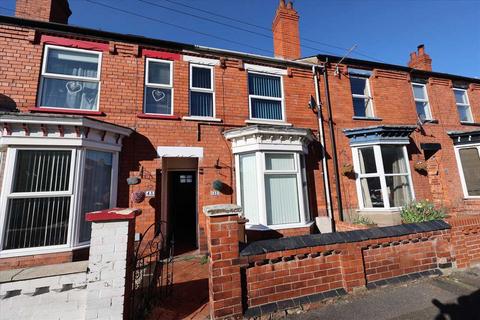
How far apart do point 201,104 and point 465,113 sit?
41.9ft

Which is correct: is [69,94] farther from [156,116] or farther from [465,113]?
[465,113]

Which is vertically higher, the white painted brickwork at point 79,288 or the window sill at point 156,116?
the window sill at point 156,116

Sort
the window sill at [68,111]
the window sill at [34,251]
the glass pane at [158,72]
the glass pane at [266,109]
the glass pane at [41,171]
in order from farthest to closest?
the glass pane at [266,109]
the glass pane at [158,72]
the window sill at [68,111]
the glass pane at [41,171]
the window sill at [34,251]

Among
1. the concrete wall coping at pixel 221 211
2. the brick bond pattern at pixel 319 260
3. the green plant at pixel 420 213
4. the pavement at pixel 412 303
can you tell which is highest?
the concrete wall coping at pixel 221 211

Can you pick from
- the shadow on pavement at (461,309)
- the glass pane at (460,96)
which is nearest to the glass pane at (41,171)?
the shadow on pavement at (461,309)

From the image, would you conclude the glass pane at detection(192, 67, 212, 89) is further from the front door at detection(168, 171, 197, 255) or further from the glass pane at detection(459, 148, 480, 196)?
the glass pane at detection(459, 148, 480, 196)

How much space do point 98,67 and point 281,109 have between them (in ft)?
19.0

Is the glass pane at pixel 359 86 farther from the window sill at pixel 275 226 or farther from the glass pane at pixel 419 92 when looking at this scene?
the window sill at pixel 275 226

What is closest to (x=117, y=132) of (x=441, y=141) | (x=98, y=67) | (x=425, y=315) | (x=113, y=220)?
(x=98, y=67)

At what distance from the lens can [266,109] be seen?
25.1ft

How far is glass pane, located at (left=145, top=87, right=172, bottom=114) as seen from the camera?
6.57m

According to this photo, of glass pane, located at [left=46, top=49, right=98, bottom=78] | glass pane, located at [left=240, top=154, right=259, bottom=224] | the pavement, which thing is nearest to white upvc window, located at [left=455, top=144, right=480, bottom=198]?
the pavement

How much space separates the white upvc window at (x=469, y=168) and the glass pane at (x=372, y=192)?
4828 millimetres

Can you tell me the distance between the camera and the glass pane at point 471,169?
9.04m
